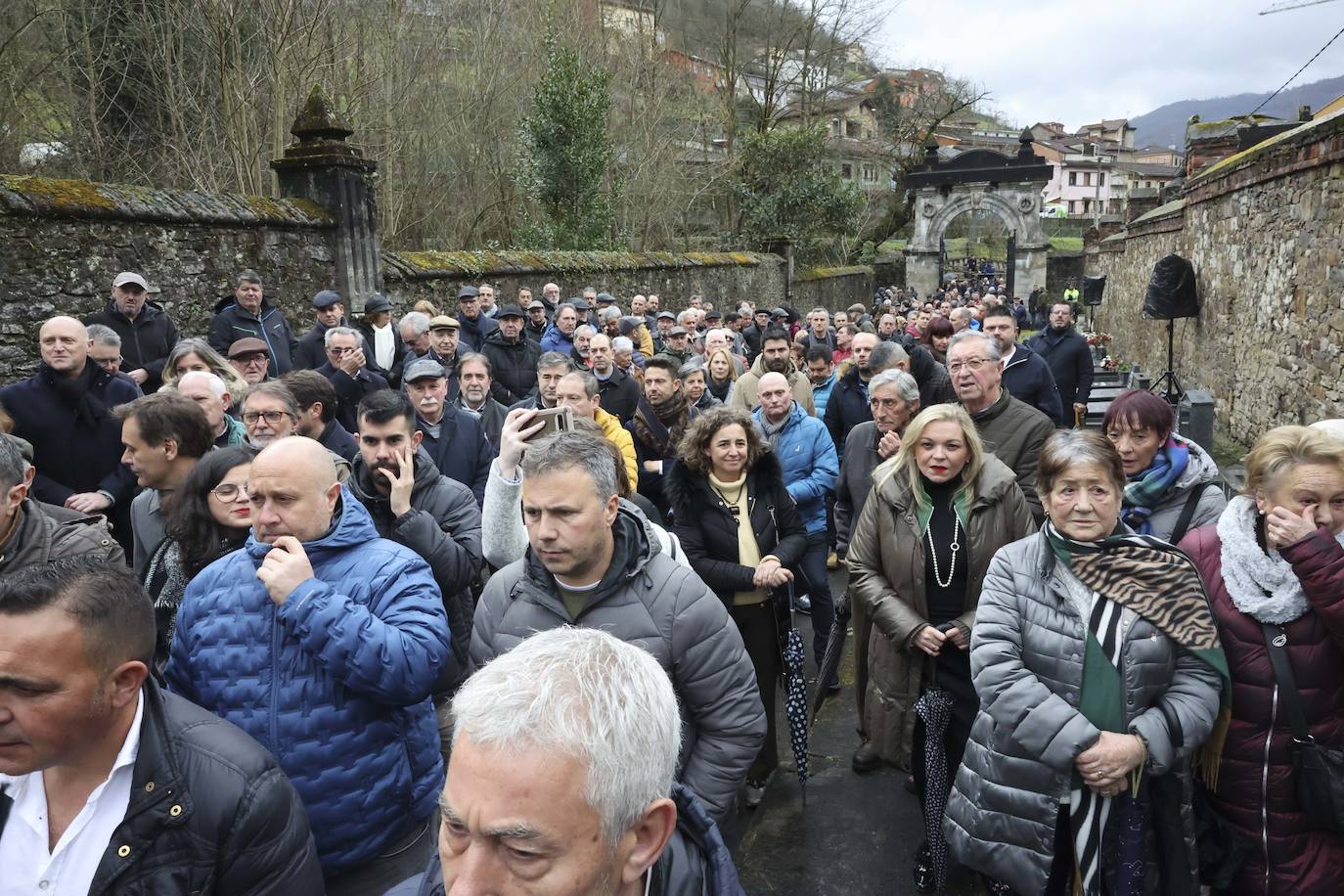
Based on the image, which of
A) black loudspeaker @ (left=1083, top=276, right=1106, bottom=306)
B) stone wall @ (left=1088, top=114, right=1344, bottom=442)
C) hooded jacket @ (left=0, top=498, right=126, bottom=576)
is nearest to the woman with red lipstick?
hooded jacket @ (left=0, top=498, right=126, bottom=576)

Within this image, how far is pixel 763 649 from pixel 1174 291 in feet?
34.1

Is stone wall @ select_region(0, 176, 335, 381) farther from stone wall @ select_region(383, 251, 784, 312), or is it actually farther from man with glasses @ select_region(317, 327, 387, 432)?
man with glasses @ select_region(317, 327, 387, 432)

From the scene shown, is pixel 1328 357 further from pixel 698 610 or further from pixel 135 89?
pixel 135 89

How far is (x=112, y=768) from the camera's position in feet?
5.57

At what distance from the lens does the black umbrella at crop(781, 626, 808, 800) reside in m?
3.59

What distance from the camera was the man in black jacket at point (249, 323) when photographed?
21.2 ft

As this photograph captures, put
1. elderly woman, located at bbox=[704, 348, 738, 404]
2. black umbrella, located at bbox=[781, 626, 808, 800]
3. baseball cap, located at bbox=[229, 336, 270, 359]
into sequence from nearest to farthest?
black umbrella, located at bbox=[781, 626, 808, 800] → baseball cap, located at bbox=[229, 336, 270, 359] → elderly woman, located at bbox=[704, 348, 738, 404]

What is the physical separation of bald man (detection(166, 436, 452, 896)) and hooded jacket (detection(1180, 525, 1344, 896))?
2.38 m

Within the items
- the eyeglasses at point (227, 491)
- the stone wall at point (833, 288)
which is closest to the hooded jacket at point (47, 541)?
the eyeglasses at point (227, 491)

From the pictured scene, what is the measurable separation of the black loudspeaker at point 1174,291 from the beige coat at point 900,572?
9885mm

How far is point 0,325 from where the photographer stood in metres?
5.52

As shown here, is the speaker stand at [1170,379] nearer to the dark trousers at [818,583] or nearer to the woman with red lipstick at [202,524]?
the dark trousers at [818,583]

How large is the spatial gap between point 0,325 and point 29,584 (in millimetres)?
5221

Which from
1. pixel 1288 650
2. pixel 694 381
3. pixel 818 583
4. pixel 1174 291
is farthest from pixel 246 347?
pixel 1174 291
